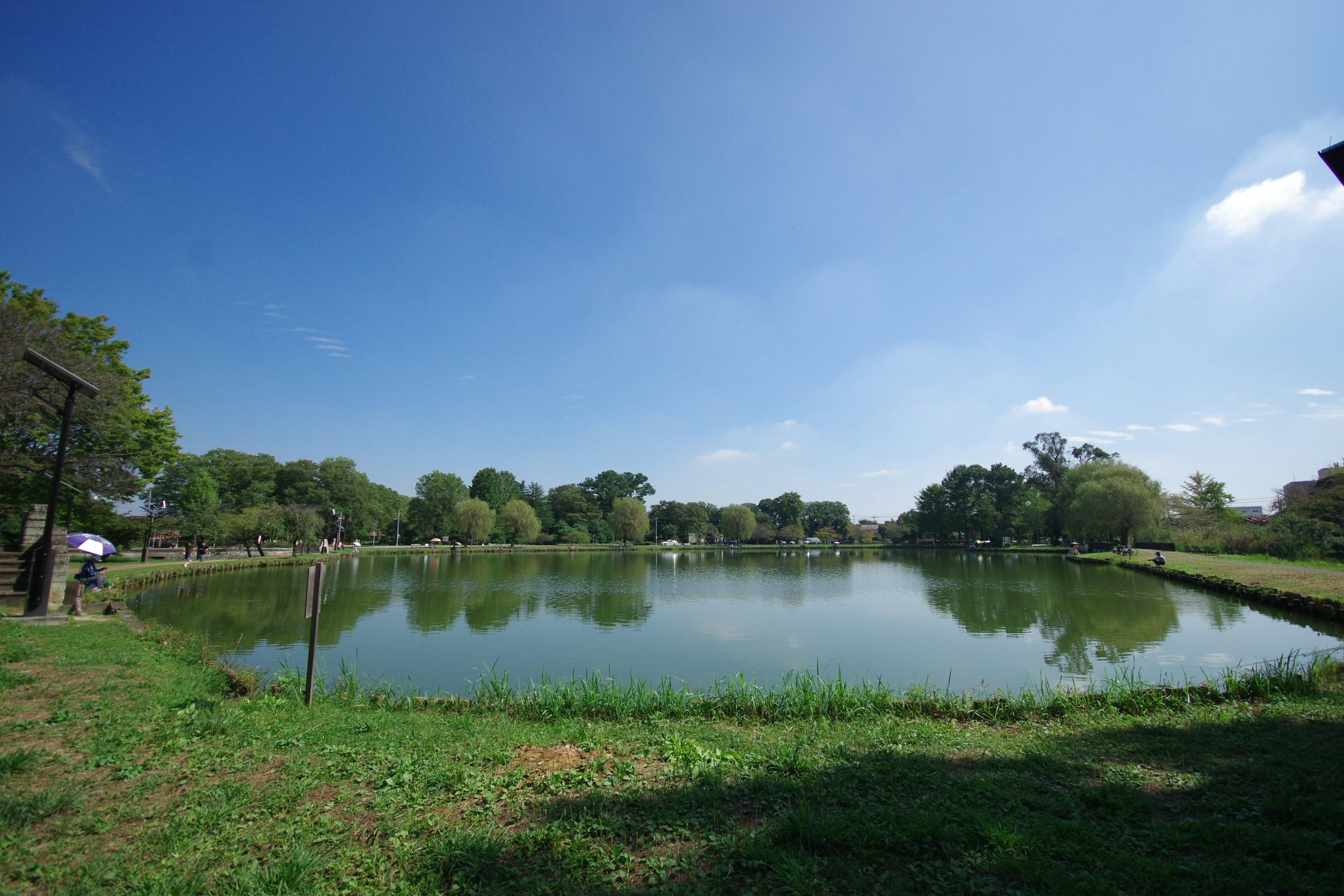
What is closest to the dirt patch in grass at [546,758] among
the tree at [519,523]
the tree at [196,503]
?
the tree at [196,503]

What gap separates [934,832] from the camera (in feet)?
11.1

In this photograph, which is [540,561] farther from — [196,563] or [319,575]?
[319,575]

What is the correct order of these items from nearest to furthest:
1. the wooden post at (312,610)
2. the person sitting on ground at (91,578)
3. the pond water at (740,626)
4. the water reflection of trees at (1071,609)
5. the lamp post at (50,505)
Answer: the wooden post at (312,610) < the lamp post at (50,505) < the pond water at (740,626) < the water reflection of trees at (1071,609) < the person sitting on ground at (91,578)

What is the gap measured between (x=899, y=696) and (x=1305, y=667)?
5714 mm

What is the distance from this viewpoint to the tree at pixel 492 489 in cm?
7662

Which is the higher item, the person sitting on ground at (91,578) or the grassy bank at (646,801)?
the person sitting on ground at (91,578)

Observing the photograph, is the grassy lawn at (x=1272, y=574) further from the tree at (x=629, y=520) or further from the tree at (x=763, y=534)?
the tree at (x=763, y=534)

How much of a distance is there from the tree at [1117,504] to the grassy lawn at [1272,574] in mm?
7584

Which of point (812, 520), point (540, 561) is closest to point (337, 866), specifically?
point (540, 561)

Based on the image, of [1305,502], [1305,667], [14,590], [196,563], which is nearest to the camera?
[1305,667]

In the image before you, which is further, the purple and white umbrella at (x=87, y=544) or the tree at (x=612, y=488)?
the tree at (x=612, y=488)

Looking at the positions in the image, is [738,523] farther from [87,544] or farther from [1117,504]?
[87,544]

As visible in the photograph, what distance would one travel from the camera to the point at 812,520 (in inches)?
4247

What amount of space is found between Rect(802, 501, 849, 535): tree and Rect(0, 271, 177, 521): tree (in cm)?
9671
